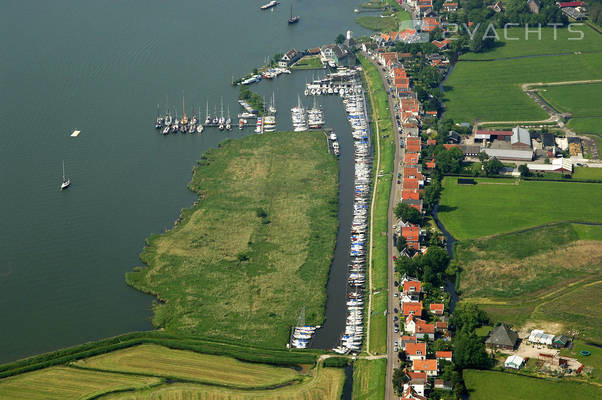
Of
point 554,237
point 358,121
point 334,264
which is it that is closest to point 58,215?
point 334,264

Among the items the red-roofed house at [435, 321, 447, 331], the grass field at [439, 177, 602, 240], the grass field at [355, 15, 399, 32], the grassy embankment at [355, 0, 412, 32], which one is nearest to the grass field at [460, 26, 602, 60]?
the grassy embankment at [355, 0, 412, 32]

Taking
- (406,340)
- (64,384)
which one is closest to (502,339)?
(406,340)

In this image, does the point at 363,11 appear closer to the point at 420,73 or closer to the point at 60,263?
the point at 420,73

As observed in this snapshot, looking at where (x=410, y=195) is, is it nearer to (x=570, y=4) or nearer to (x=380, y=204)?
(x=380, y=204)

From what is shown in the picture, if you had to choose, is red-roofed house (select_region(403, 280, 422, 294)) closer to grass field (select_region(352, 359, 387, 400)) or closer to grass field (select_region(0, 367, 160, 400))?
grass field (select_region(352, 359, 387, 400))

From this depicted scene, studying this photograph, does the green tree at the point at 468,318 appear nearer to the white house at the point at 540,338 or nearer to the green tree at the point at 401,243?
the white house at the point at 540,338
